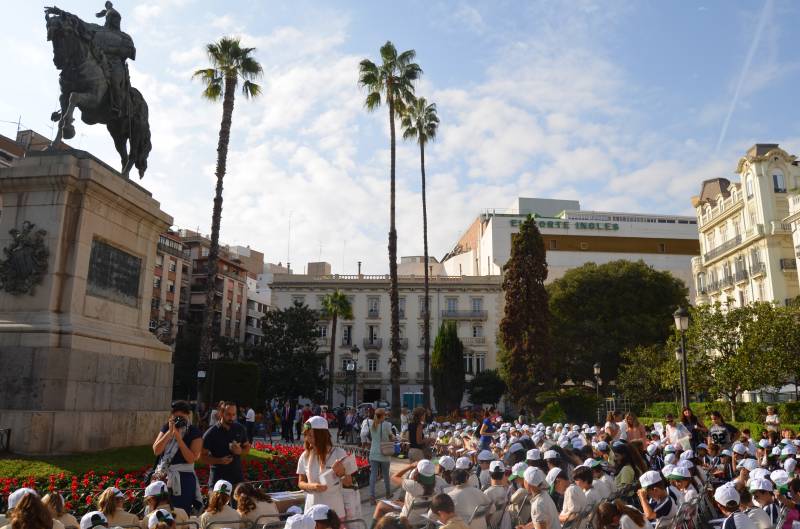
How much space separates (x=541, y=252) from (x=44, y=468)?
1440 inches

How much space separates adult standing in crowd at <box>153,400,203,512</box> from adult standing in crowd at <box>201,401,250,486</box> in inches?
14.9

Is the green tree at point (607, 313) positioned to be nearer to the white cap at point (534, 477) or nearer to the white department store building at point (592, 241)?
the white department store building at point (592, 241)

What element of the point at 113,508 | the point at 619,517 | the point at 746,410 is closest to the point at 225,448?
the point at 113,508

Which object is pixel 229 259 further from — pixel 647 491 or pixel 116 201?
pixel 647 491

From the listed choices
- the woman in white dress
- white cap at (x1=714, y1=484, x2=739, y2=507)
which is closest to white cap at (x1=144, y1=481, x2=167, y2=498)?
the woman in white dress

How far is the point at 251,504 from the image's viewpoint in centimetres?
626

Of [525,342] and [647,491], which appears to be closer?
[647,491]

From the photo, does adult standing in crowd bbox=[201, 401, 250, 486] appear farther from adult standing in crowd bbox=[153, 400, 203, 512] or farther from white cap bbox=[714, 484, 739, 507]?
white cap bbox=[714, 484, 739, 507]

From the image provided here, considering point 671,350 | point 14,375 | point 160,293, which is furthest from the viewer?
point 160,293

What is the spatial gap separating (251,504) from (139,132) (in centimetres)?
991

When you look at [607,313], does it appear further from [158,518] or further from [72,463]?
[158,518]

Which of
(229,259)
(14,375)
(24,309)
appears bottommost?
(14,375)

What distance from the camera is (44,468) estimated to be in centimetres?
904

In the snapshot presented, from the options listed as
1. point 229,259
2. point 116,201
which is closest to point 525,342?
point 116,201
